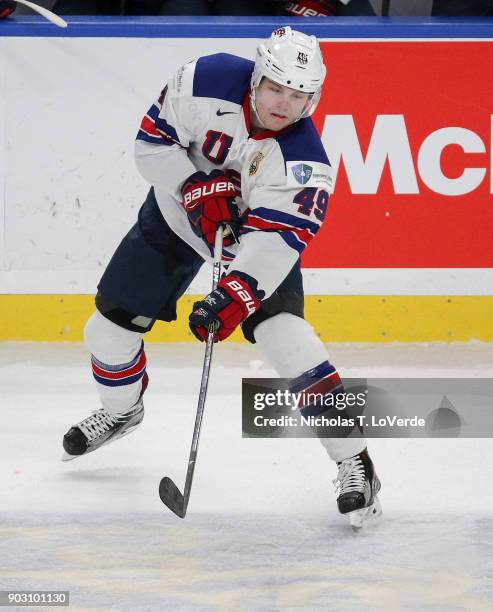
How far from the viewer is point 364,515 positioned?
7.69ft

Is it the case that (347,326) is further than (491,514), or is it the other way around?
(347,326)

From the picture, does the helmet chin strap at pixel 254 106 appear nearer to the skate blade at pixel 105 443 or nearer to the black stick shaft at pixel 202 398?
the black stick shaft at pixel 202 398

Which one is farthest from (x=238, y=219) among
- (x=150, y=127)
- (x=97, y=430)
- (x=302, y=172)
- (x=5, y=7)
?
(x=5, y=7)

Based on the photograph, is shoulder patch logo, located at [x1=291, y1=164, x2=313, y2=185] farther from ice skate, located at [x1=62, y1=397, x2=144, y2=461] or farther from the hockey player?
ice skate, located at [x1=62, y1=397, x2=144, y2=461]

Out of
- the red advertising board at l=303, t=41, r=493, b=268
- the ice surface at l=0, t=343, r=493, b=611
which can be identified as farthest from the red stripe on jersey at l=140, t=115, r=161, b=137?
the red advertising board at l=303, t=41, r=493, b=268

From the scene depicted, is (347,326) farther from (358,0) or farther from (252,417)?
(358,0)

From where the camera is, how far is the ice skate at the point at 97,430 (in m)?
2.76

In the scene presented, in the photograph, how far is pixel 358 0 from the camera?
381 centimetres

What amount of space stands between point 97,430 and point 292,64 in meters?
1.08

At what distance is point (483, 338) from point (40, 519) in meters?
1.86

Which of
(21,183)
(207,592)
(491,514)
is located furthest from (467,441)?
(21,183)

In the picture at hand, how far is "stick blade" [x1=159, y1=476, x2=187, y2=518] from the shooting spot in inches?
88.9

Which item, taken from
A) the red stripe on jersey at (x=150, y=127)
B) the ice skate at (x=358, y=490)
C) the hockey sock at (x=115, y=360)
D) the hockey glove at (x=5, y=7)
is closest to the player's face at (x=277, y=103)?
the red stripe on jersey at (x=150, y=127)

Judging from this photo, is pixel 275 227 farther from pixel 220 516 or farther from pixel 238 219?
pixel 220 516
